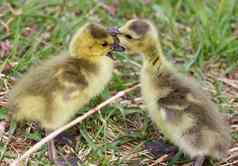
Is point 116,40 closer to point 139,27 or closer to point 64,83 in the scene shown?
point 139,27

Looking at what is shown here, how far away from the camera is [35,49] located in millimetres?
3504

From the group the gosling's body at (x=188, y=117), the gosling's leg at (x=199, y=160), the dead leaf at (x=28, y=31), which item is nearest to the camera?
the gosling's body at (x=188, y=117)

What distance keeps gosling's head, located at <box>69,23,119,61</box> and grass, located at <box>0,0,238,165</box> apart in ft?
1.10

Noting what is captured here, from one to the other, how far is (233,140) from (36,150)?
32.7 inches

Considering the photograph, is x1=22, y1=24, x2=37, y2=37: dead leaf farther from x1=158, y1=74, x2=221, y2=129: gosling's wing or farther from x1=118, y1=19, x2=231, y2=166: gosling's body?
x1=158, y1=74, x2=221, y2=129: gosling's wing

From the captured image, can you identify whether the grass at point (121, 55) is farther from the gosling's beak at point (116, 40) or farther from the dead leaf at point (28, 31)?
the gosling's beak at point (116, 40)

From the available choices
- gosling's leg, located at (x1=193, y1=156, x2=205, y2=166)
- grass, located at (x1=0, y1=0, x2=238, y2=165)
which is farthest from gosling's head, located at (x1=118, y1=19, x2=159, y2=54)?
gosling's leg, located at (x1=193, y1=156, x2=205, y2=166)

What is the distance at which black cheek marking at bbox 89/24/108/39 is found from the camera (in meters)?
2.85

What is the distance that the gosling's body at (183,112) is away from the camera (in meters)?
2.71

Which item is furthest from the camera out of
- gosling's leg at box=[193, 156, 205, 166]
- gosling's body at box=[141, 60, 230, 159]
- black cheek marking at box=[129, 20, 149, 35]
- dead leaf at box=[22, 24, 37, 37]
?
dead leaf at box=[22, 24, 37, 37]

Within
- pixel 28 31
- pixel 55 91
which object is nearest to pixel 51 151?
pixel 55 91

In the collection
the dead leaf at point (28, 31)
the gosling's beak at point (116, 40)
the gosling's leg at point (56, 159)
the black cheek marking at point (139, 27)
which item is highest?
the black cheek marking at point (139, 27)

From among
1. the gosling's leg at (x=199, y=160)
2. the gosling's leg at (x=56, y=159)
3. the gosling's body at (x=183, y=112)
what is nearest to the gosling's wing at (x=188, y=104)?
the gosling's body at (x=183, y=112)

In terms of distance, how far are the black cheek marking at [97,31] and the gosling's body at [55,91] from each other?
0.36ft
